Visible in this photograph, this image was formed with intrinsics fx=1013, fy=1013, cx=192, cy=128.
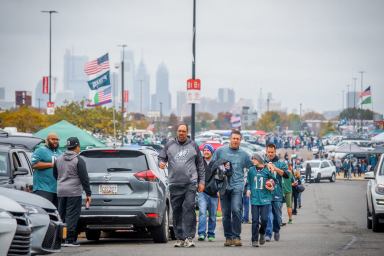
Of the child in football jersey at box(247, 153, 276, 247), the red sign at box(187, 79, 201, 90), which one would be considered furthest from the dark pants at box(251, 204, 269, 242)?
the red sign at box(187, 79, 201, 90)

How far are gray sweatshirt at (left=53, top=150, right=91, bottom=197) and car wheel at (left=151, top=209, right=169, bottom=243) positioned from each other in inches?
67.2

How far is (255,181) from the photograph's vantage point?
17.4m

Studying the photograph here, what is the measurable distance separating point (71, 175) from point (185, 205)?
196 cm

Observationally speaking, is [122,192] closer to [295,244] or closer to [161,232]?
[161,232]

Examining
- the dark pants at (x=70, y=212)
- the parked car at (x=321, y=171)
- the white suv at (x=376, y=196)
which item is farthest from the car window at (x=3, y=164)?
the parked car at (x=321, y=171)

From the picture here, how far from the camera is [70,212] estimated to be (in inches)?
656

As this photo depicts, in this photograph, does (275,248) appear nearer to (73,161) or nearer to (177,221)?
(177,221)

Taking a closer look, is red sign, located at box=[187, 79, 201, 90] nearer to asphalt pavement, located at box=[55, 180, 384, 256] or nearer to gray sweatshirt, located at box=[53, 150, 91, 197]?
asphalt pavement, located at box=[55, 180, 384, 256]

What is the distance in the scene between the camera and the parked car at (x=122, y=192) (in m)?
17.2

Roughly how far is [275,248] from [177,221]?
5.60ft

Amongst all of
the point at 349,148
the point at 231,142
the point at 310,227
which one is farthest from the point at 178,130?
the point at 349,148

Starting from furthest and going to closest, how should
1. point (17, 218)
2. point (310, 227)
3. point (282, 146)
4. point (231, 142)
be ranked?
point (282, 146) → point (310, 227) → point (231, 142) → point (17, 218)

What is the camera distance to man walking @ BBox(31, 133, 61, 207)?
1741 cm

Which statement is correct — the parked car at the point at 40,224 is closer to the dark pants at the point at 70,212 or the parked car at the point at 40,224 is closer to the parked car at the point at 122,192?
the dark pants at the point at 70,212
